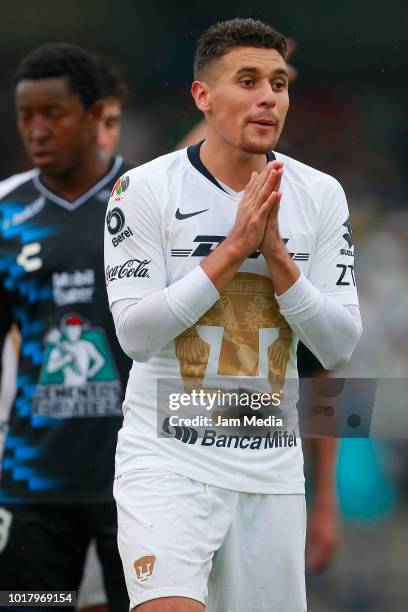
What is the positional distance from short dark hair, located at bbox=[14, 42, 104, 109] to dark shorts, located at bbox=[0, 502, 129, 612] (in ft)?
6.56

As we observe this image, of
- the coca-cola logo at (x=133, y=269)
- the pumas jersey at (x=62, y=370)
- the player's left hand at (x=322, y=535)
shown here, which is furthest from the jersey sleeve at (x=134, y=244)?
the player's left hand at (x=322, y=535)

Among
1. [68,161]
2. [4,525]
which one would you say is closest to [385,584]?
[4,525]

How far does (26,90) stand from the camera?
5980 millimetres

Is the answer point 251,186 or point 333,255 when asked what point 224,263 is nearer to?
point 251,186

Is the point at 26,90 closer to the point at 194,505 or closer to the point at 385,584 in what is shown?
the point at 194,505

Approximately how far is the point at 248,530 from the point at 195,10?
4.39 m

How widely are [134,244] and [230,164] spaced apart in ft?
1.51

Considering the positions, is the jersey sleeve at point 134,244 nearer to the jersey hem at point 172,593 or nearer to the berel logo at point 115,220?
the berel logo at point 115,220

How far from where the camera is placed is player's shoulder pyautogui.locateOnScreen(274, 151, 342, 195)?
428cm

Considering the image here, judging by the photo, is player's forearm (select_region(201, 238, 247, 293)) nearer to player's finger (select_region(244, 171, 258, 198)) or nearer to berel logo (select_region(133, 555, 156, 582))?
player's finger (select_region(244, 171, 258, 198))

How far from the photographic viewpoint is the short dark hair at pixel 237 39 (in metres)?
4.16

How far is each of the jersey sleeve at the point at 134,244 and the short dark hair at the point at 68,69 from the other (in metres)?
1.93

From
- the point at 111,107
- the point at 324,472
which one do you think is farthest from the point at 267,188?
the point at 111,107

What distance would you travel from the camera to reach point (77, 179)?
579 centimetres
